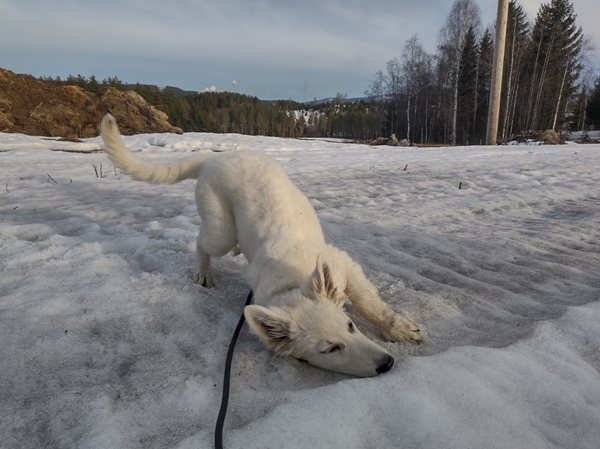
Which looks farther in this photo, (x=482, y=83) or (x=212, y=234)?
(x=482, y=83)

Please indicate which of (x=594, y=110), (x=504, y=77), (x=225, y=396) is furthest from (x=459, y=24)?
(x=225, y=396)

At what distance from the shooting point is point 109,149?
3.06 meters

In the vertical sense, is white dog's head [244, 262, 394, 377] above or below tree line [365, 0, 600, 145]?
below

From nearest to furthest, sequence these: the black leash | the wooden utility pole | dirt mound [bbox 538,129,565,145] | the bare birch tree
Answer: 1. the black leash
2. the wooden utility pole
3. dirt mound [bbox 538,129,565,145]
4. the bare birch tree

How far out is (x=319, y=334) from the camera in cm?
187

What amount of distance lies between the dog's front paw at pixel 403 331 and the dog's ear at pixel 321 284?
371 mm

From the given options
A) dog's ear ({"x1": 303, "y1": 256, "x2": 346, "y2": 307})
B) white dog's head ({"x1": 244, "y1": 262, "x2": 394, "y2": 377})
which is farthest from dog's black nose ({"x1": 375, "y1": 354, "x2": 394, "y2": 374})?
dog's ear ({"x1": 303, "y1": 256, "x2": 346, "y2": 307})

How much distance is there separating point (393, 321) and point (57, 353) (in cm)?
183

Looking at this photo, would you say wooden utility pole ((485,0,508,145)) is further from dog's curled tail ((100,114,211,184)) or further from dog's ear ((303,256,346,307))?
dog's ear ((303,256,346,307))

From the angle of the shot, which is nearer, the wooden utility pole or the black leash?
the black leash

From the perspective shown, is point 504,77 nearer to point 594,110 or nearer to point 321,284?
point 594,110

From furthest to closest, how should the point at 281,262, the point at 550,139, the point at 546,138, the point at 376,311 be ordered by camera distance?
the point at 546,138
the point at 550,139
the point at 281,262
the point at 376,311

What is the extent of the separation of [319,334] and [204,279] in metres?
1.32

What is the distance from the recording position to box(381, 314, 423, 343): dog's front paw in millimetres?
2006
